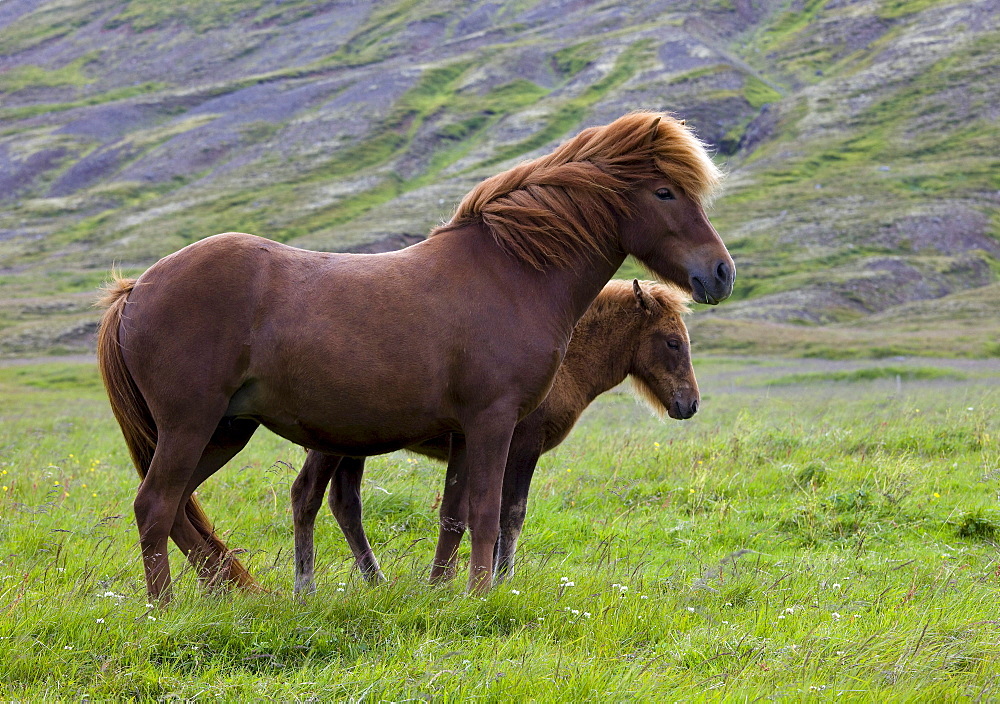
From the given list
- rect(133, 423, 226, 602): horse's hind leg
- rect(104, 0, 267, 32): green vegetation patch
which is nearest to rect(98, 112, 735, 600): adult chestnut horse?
rect(133, 423, 226, 602): horse's hind leg

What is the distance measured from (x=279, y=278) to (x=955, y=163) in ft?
266

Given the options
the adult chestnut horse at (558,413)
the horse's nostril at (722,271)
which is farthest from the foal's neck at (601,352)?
the horse's nostril at (722,271)

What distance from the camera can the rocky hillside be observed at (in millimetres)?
54781

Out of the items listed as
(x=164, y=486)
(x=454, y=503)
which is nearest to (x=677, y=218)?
(x=454, y=503)

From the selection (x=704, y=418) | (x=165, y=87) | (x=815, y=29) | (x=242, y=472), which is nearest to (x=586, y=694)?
(x=242, y=472)

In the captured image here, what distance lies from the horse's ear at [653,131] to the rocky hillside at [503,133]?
108 feet

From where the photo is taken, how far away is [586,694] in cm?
356

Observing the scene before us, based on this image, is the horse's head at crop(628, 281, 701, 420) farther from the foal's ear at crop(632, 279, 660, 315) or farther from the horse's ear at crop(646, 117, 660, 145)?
the horse's ear at crop(646, 117, 660, 145)

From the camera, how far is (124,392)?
197 inches

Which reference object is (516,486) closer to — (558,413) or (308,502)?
(558,413)

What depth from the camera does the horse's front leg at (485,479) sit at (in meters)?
4.91

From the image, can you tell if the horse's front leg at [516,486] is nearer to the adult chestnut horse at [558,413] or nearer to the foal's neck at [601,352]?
the adult chestnut horse at [558,413]

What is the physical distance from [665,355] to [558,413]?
5.04 feet

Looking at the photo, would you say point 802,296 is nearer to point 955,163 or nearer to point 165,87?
point 955,163
